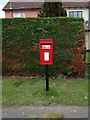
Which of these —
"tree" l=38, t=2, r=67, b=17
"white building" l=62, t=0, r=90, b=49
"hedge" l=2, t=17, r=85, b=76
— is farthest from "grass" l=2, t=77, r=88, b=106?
"white building" l=62, t=0, r=90, b=49

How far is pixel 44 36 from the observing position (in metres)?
6.34

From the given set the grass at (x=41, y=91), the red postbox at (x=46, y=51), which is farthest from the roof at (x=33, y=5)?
the red postbox at (x=46, y=51)

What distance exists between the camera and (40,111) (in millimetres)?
3951

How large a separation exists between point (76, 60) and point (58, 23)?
4.46 feet

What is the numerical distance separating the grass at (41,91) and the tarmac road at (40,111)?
0.67 feet

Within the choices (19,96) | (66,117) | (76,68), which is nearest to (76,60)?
(76,68)

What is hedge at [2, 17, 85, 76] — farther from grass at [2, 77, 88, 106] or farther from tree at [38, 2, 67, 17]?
tree at [38, 2, 67, 17]

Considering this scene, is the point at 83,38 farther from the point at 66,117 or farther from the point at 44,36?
the point at 66,117

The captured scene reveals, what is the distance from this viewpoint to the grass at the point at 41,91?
4.45 meters

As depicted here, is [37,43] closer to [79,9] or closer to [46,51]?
[46,51]

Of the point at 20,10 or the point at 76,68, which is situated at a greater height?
the point at 20,10

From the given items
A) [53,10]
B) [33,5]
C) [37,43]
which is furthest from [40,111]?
[33,5]

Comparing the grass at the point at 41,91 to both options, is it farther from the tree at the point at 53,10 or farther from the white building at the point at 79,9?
the white building at the point at 79,9

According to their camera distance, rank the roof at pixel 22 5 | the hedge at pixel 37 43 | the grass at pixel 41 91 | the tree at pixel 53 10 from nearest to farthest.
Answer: the grass at pixel 41 91, the hedge at pixel 37 43, the tree at pixel 53 10, the roof at pixel 22 5
